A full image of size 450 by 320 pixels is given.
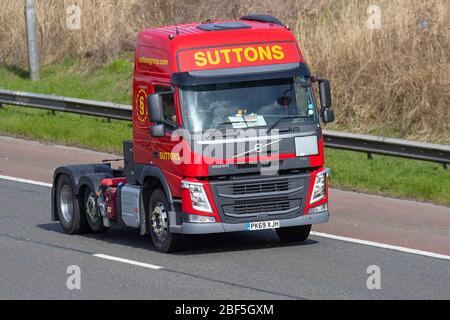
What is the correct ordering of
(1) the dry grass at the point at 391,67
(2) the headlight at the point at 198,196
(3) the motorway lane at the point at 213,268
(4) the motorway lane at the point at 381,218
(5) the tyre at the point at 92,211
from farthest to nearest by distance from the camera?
(1) the dry grass at the point at 391,67 → (5) the tyre at the point at 92,211 → (4) the motorway lane at the point at 381,218 → (2) the headlight at the point at 198,196 → (3) the motorway lane at the point at 213,268

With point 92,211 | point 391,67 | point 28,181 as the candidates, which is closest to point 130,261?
point 92,211

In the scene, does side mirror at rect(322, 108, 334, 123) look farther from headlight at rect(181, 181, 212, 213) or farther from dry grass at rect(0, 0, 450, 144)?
dry grass at rect(0, 0, 450, 144)

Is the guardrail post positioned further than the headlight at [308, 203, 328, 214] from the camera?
Yes

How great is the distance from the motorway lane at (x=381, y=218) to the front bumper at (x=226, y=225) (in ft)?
4.34

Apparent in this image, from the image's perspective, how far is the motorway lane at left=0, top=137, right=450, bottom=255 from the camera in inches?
629

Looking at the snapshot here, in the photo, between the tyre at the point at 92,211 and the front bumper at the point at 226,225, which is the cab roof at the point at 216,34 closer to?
the front bumper at the point at 226,225

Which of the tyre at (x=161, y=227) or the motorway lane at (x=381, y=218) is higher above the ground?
the tyre at (x=161, y=227)

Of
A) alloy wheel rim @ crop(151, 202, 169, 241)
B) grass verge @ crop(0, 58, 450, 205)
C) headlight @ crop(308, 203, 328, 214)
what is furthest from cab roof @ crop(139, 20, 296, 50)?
grass verge @ crop(0, 58, 450, 205)

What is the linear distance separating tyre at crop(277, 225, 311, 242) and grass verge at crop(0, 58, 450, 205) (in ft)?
12.5

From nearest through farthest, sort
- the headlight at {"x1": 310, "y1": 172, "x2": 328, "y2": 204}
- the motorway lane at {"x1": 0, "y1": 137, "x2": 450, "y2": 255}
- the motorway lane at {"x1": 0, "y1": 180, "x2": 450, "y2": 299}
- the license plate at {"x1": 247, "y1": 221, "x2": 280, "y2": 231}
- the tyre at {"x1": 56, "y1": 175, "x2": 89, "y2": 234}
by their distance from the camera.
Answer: the motorway lane at {"x1": 0, "y1": 180, "x2": 450, "y2": 299}
the license plate at {"x1": 247, "y1": 221, "x2": 280, "y2": 231}
the headlight at {"x1": 310, "y1": 172, "x2": 328, "y2": 204}
the motorway lane at {"x1": 0, "y1": 137, "x2": 450, "y2": 255}
the tyre at {"x1": 56, "y1": 175, "x2": 89, "y2": 234}

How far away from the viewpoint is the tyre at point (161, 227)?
14.9 meters

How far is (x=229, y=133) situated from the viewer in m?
14.5

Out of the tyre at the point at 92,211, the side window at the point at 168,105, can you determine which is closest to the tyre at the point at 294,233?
the side window at the point at 168,105

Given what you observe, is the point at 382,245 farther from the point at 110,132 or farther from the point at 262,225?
the point at 110,132
